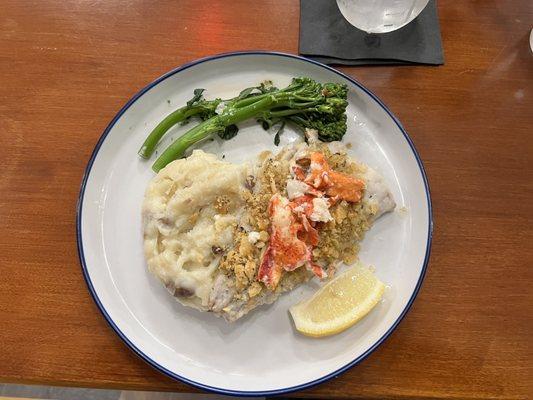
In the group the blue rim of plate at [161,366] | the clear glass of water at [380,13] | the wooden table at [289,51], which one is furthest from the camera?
the clear glass of water at [380,13]

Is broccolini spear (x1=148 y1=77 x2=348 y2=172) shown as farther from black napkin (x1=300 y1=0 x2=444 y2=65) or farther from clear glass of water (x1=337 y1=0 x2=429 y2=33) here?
clear glass of water (x1=337 y1=0 x2=429 y2=33)

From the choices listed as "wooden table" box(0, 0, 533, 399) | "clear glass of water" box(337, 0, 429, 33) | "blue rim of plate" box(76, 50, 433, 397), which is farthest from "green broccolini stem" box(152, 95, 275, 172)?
"clear glass of water" box(337, 0, 429, 33)

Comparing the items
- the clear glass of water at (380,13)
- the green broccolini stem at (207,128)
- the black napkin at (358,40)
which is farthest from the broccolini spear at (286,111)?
the clear glass of water at (380,13)

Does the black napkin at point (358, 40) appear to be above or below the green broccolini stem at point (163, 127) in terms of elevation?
above

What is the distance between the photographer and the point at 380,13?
2297 millimetres

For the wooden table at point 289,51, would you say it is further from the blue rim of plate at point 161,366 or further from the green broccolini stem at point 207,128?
the green broccolini stem at point 207,128

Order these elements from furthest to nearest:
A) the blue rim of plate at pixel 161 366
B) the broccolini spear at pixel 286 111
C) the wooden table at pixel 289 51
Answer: the broccolini spear at pixel 286 111 < the wooden table at pixel 289 51 < the blue rim of plate at pixel 161 366

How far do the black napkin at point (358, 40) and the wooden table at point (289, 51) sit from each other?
2.3 inches

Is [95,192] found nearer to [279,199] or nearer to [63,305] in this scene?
[63,305]

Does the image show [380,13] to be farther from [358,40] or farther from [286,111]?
[286,111]

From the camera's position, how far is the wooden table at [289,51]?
186cm

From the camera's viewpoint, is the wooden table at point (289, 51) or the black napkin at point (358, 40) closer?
the wooden table at point (289, 51)

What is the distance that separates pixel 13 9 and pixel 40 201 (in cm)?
107

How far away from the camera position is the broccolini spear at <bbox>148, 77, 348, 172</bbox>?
81.0 inches
